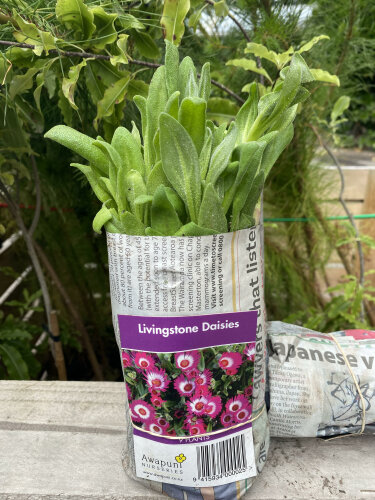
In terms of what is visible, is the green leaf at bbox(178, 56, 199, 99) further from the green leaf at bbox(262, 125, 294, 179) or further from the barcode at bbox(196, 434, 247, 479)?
the barcode at bbox(196, 434, 247, 479)

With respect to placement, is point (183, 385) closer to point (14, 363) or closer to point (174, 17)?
point (174, 17)

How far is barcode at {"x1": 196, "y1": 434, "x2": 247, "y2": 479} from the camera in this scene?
0.43m

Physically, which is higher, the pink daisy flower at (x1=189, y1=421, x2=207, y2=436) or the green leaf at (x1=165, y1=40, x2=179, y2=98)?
the green leaf at (x1=165, y1=40, x2=179, y2=98)

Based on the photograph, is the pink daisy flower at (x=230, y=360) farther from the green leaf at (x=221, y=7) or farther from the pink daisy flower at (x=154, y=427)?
the green leaf at (x=221, y=7)

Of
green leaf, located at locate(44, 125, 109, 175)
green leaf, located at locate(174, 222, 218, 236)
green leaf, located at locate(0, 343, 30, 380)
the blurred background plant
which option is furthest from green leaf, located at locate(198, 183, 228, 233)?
green leaf, located at locate(0, 343, 30, 380)

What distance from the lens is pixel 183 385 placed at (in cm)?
42

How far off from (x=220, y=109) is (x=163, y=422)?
0.47 m

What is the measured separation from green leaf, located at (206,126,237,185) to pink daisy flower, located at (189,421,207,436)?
24cm

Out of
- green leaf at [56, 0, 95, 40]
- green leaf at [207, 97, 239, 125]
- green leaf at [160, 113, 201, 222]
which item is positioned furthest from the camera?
green leaf at [207, 97, 239, 125]

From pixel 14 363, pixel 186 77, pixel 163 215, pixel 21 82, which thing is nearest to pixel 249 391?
pixel 163 215

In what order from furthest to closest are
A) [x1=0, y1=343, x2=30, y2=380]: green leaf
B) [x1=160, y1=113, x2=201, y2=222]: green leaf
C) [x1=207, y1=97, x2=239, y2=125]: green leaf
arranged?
[x1=0, y1=343, x2=30, y2=380]: green leaf < [x1=207, y1=97, x2=239, y2=125]: green leaf < [x1=160, y1=113, x2=201, y2=222]: green leaf

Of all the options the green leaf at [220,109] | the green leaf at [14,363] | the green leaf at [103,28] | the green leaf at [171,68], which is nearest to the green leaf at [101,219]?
the green leaf at [171,68]

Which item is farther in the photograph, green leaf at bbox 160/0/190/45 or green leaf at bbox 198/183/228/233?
green leaf at bbox 160/0/190/45

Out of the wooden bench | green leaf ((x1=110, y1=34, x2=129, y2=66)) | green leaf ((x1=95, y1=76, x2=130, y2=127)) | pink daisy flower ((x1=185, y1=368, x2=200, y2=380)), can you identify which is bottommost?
the wooden bench
